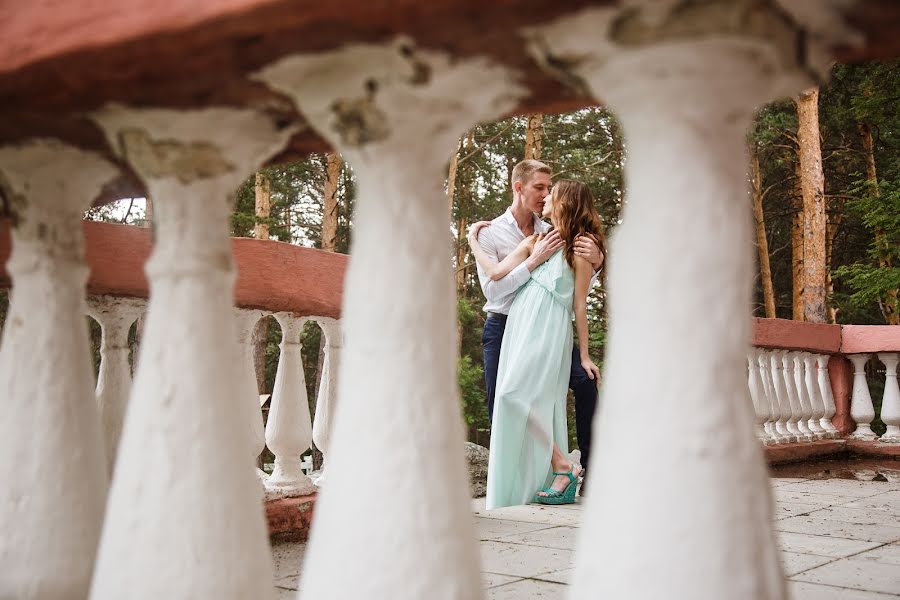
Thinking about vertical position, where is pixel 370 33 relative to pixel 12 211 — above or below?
above

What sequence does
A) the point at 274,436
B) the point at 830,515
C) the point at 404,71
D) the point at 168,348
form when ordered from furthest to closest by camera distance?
the point at 830,515, the point at 274,436, the point at 168,348, the point at 404,71

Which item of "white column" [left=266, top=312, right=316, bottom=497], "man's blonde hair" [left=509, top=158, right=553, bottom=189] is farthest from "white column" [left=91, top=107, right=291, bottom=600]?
"man's blonde hair" [left=509, top=158, right=553, bottom=189]

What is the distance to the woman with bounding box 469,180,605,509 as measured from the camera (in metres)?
3.78

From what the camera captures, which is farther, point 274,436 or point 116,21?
point 274,436

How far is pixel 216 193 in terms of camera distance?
109cm

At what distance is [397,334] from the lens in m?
0.93

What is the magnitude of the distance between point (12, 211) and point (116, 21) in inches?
18.0

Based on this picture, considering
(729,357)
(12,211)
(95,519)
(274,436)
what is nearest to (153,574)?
(95,519)

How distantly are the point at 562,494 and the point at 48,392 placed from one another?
2929 mm

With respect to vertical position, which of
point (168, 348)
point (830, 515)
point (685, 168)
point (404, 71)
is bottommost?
point (830, 515)

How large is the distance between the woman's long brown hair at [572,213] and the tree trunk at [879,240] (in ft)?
26.2

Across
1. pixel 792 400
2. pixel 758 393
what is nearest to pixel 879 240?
pixel 792 400

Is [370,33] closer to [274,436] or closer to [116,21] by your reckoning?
[116,21]

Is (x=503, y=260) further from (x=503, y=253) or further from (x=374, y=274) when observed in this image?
(x=374, y=274)
